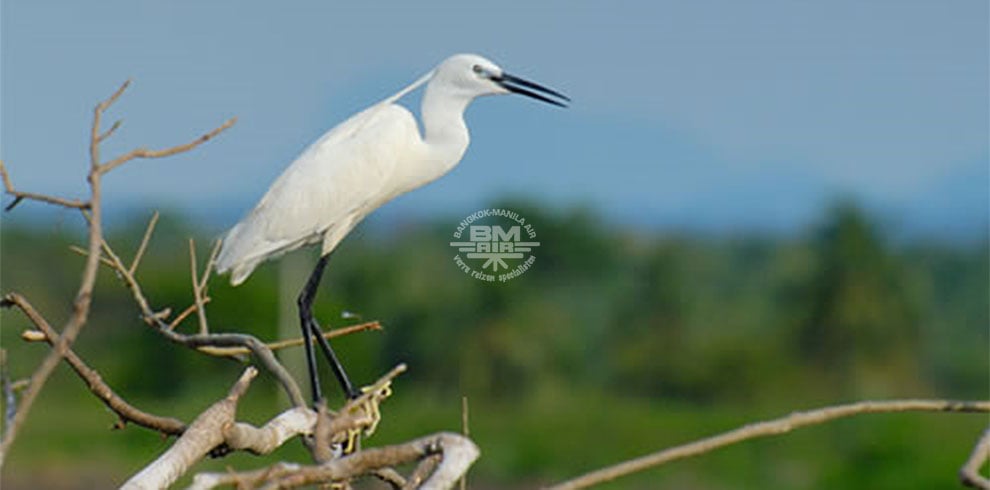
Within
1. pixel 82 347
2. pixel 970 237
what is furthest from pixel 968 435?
pixel 970 237

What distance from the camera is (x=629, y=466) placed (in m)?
1.54

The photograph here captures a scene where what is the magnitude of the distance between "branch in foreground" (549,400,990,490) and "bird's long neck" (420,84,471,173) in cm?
124

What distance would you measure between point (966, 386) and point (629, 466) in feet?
60.3

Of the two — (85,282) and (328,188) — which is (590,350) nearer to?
(328,188)

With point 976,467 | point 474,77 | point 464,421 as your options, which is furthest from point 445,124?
point 976,467

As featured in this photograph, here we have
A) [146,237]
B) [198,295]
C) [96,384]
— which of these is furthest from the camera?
[198,295]

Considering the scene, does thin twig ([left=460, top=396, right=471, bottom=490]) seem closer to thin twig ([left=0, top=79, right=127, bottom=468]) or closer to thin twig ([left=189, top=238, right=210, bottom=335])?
thin twig ([left=0, top=79, right=127, bottom=468])

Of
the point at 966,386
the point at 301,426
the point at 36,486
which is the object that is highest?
the point at 301,426

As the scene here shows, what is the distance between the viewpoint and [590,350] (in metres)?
Answer: 19.2

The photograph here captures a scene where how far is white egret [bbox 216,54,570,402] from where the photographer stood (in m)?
2.87

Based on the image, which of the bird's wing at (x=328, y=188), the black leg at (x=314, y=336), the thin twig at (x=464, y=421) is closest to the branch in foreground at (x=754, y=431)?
the thin twig at (x=464, y=421)

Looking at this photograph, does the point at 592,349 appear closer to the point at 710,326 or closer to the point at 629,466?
the point at 710,326

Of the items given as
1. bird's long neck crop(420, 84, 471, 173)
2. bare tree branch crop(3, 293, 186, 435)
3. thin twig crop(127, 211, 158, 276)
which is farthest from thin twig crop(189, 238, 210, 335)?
bird's long neck crop(420, 84, 471, 173)

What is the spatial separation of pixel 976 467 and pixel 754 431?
18cm
